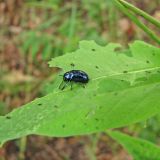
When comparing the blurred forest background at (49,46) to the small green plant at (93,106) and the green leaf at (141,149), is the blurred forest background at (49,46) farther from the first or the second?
the small green plant at (93,106)

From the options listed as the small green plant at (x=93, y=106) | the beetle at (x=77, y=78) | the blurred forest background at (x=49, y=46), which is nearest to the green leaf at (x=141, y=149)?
the small green plant at (x=93, y=106)

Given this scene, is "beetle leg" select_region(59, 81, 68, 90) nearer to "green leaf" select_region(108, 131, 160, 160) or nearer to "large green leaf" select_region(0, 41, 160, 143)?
"large green leaf" select_region(0, 41, 160, 143)

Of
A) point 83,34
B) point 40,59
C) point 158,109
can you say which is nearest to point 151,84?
point 158,109

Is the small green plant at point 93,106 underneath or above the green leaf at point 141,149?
above

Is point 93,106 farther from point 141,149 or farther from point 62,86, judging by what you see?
point 141,149

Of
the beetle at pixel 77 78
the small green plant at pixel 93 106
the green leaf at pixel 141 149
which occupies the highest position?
the beetle at pixel 77 78

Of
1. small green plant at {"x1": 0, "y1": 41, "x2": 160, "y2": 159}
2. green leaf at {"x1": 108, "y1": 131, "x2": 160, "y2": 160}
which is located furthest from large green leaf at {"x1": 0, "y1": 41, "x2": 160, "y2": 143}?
green leaf at {"x1": 108, "y1": 131, "x2": 160, "y2": 160}

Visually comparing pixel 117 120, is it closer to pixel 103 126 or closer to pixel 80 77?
pixel 103 126
